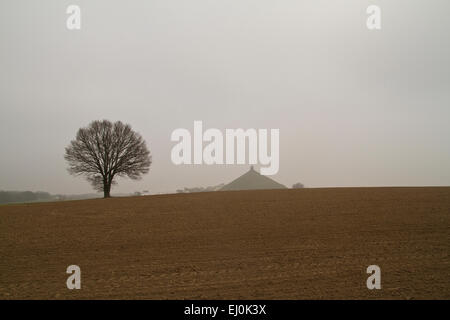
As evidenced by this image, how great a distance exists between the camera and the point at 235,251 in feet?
46.8

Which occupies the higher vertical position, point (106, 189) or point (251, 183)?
point (106, 189)

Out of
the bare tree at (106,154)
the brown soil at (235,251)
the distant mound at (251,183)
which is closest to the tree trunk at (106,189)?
the bare tree at (106,154)

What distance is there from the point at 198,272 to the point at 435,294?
24.3 ft

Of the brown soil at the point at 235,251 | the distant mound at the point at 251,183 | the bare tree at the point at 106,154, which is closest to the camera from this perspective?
the brown soil at the point at 235,251

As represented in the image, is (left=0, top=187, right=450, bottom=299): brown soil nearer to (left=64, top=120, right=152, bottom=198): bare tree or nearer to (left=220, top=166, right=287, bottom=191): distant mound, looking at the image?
(left=64, top=120, right=152, bottom=198): bare tree

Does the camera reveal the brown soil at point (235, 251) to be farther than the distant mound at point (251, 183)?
No

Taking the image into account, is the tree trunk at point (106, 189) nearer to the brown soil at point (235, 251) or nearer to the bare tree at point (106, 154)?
the bare tree at point (106, 154)

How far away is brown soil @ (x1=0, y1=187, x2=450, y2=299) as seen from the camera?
10.2m

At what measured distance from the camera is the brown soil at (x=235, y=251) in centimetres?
1019

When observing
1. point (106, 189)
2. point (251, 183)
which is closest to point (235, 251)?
point (106, 189)

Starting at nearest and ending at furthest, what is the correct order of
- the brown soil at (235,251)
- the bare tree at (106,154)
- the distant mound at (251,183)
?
the brown soil at (235,251) < the bare tree at (106,154) < the distant mound at (251,183)

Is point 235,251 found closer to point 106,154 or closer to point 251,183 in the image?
point 106,154

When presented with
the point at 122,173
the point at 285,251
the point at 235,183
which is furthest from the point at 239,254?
the point at 235,183
